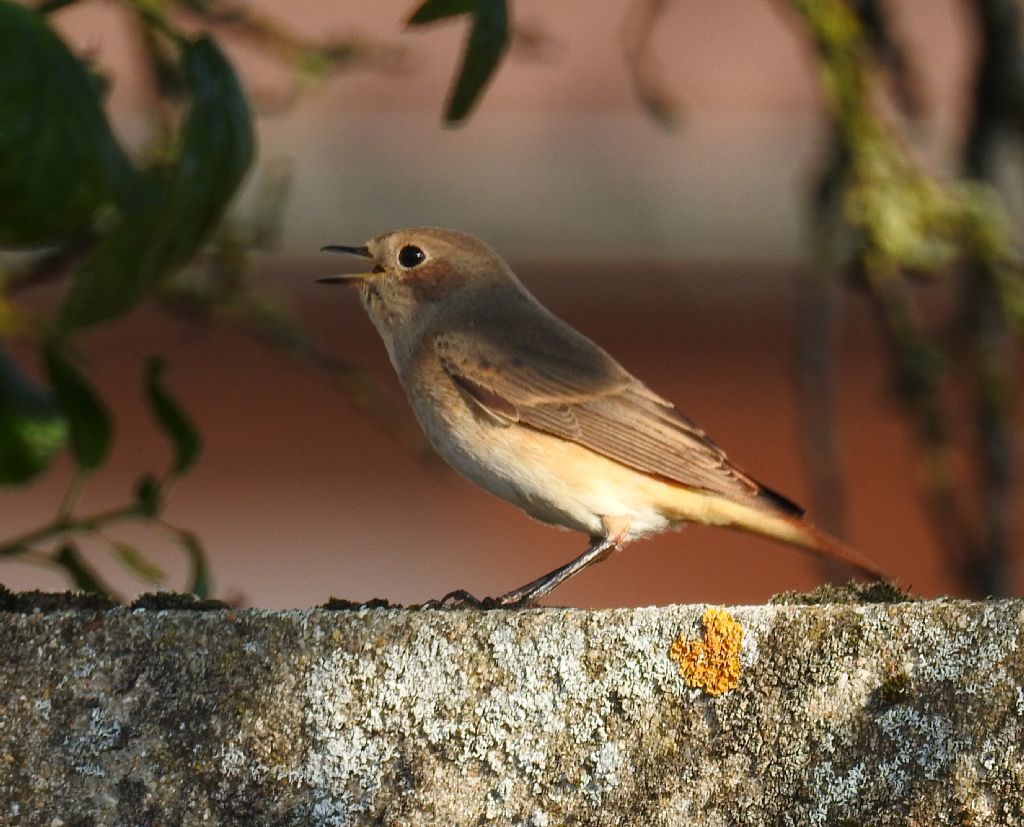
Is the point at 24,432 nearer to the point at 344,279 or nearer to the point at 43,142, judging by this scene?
the point at 43,142

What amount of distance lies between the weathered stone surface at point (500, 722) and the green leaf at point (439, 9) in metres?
0.91

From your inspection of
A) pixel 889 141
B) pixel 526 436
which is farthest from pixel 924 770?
pixel 889 141

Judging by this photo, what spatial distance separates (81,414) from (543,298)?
5047 mm

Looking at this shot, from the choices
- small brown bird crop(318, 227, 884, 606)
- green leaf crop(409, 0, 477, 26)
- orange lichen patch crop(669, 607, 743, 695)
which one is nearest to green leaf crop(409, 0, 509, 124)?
green leaf crop(409, 0, 477, 26)

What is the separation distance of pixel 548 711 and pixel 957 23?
679 centimetres

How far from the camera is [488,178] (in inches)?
305

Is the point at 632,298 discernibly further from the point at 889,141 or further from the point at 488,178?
the point at 889,141

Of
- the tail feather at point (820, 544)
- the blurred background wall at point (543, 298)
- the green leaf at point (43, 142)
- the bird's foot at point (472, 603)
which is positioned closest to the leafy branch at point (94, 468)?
the bird's foot at point (472, 603)

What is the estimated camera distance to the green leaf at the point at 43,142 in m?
2.06

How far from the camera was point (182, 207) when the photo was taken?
228cm

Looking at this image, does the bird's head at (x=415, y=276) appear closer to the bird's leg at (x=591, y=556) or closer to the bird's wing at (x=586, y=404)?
the bird's wing at (x=586, y=404)

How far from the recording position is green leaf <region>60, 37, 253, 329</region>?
2244mm

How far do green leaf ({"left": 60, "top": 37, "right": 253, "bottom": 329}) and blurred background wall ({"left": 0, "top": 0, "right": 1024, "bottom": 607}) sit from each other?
193 inches

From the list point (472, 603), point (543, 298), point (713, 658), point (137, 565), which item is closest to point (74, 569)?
point (137, 565)
